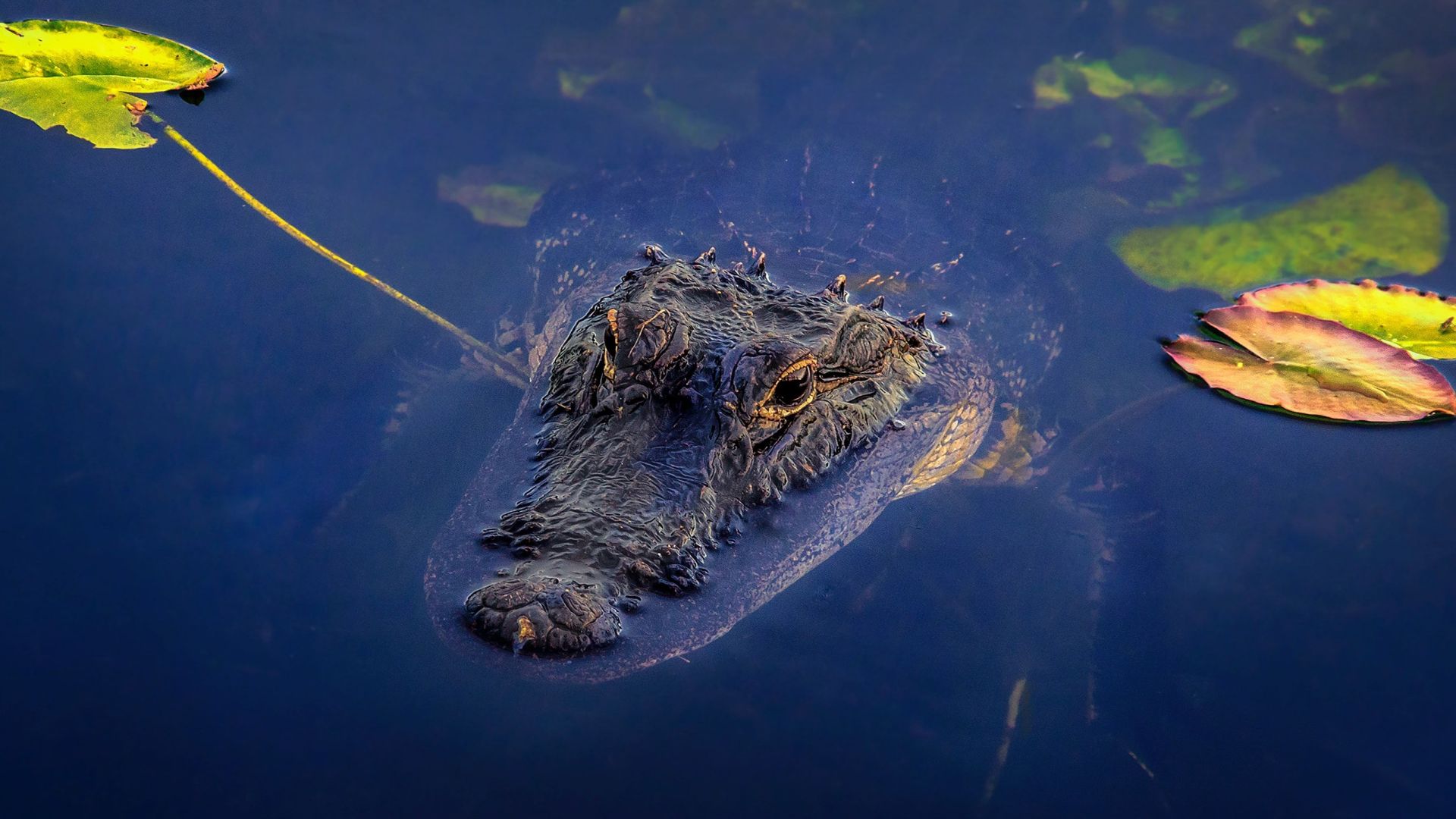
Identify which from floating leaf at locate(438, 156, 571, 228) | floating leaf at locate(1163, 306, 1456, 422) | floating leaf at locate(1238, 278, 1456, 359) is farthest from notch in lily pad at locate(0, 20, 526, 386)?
floating leaf at locate(1238, 278, 1456, 359)

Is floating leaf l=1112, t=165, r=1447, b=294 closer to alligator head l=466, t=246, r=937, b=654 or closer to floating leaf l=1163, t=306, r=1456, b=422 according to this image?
floating leaf l=1163, t=306, r=1456, b=422

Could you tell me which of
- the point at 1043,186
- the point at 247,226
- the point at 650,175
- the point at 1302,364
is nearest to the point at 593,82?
the point at 650,175

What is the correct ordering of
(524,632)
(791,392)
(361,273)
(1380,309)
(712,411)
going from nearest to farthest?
(524,632) → (712,411) → (791,392) → (361,273) → (1380,309)

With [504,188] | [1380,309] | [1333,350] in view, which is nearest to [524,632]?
[504,188]

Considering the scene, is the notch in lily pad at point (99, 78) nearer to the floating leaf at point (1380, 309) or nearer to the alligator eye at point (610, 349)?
the alligator eye at point (610, 349)

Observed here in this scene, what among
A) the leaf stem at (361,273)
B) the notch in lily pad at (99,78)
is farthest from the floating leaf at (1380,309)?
the notch in lily pad at (99,78)

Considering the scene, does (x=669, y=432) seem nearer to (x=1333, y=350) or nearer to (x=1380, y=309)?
(x=1333, y=350)

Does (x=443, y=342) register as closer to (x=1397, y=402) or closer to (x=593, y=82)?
(x=593, y=82)
